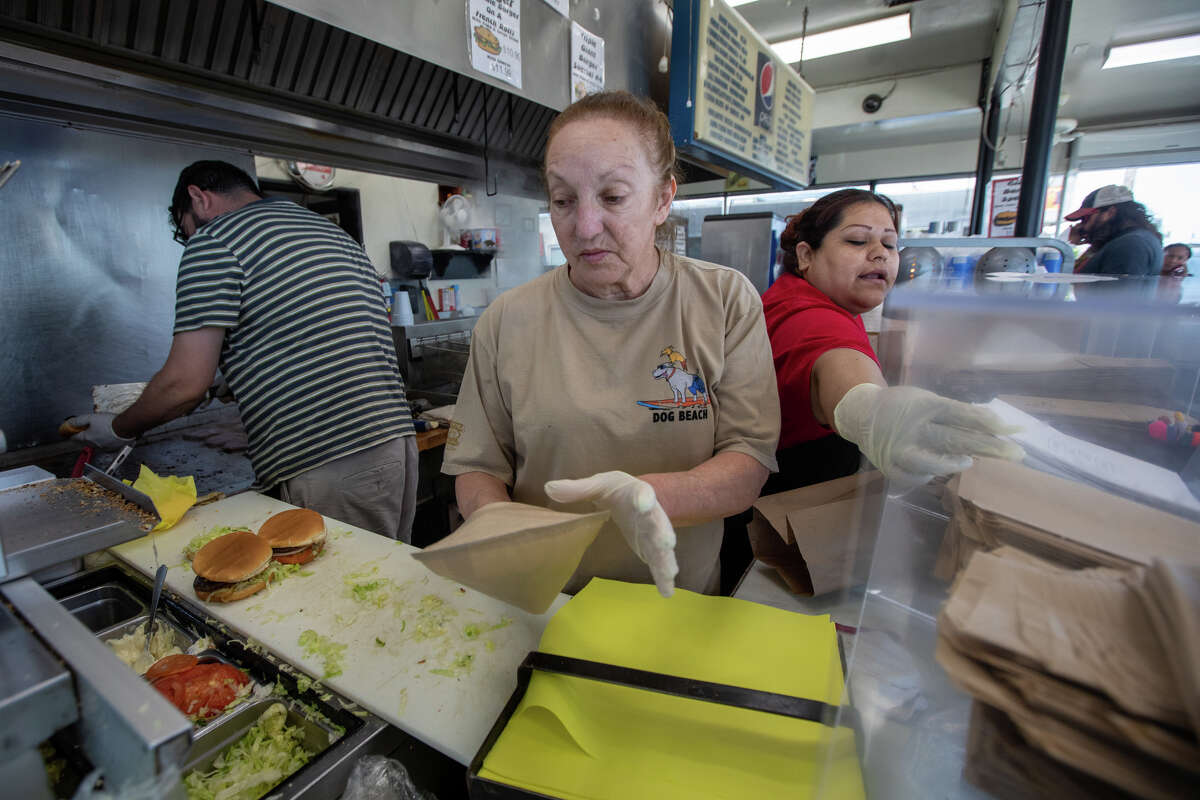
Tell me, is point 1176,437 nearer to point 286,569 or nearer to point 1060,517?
point 1060,517

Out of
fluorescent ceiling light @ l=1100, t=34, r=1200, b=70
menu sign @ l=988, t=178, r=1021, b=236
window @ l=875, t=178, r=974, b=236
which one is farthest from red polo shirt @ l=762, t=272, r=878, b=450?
window @ l=875, t=178, r=974, b=236

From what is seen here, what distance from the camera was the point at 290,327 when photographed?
1904 mm

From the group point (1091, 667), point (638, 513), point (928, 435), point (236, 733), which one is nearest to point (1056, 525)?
point (1091, 667)

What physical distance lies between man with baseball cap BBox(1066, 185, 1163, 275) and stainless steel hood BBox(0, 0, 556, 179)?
4.29m

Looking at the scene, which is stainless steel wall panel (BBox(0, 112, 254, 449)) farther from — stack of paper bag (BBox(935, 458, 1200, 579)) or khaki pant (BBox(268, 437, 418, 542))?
stack of paper bag (BBox(935, 458, 1200, 579))

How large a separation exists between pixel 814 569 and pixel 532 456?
0.72 m

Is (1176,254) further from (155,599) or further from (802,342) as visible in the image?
(155,599)

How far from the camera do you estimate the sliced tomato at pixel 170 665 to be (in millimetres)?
1014

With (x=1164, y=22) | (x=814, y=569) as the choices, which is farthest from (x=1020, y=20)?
(x=814, y=569)

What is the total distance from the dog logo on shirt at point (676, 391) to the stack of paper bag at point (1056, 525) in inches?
25.8

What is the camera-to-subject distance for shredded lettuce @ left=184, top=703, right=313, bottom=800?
2.84ft

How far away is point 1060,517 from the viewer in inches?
19.3

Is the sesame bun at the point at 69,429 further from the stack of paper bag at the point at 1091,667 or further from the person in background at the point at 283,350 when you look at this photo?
the stack of paper bag at the point at 1091,667

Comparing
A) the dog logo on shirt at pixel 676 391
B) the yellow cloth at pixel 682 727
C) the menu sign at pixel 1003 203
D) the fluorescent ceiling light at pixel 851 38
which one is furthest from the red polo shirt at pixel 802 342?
the menu sign at pixel 1003 203
